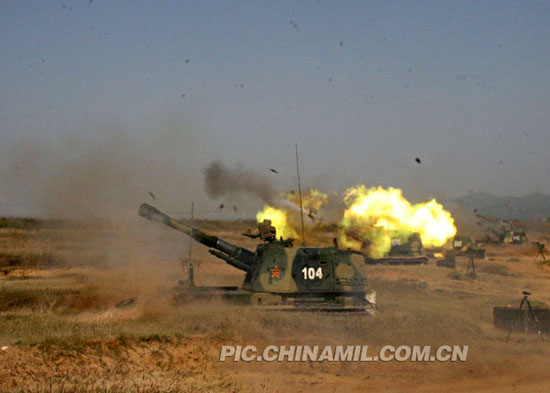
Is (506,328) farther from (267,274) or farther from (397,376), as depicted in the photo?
(267,274)

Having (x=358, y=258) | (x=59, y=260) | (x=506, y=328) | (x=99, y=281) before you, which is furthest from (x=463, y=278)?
(x=59, y=260)

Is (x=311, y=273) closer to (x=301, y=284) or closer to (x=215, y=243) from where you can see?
(x=301, y=284)

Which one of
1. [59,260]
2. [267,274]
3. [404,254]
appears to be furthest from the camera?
[404,254]

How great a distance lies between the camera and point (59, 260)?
28.1 meters

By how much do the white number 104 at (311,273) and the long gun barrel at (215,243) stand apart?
1.61m

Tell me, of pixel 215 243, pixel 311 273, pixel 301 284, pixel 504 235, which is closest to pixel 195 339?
pixel 301 284

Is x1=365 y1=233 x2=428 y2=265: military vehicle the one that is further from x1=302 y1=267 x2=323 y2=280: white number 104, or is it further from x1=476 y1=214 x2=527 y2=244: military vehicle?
x1=476 y1=214 x2=527 y2=244: military vehicle

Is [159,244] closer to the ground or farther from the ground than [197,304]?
farther from the ground

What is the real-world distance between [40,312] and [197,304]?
13.8 feet

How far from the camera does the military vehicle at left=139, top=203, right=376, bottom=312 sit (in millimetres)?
13953

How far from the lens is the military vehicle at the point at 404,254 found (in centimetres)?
3531

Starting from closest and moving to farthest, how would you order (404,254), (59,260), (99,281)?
(99,281)
(59,260)
(404,254)

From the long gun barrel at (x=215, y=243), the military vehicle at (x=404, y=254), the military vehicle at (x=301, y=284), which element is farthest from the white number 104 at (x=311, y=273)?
the military vehicle at (x=404, y=254)

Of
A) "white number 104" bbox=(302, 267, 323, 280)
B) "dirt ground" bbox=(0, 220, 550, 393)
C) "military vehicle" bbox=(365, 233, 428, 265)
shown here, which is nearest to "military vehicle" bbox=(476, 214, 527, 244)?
"military vehicle" bbox=(365, 233, 428, 265)
